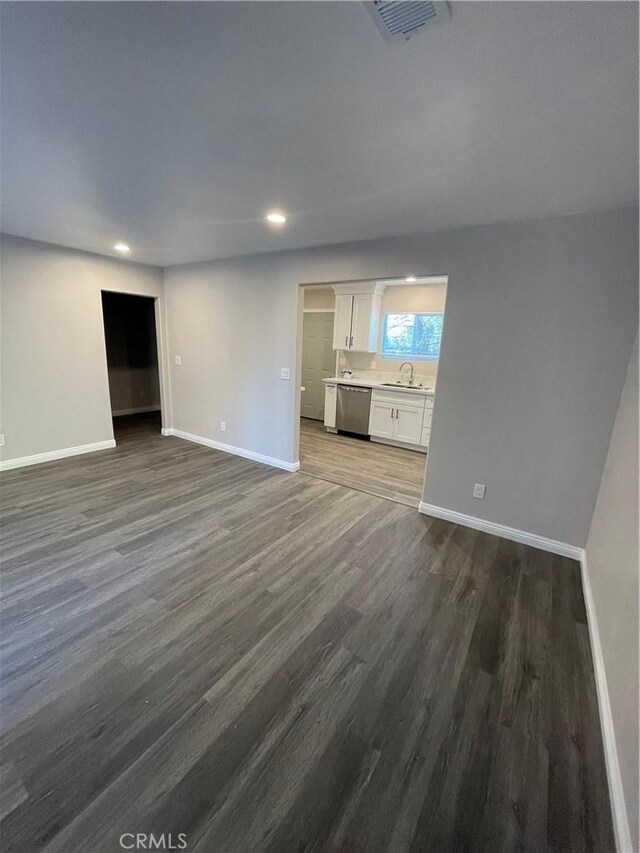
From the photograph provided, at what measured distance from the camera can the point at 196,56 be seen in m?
1.14

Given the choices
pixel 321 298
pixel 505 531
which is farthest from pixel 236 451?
pixel 321 298

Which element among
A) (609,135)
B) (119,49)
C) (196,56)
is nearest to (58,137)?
(119,49)

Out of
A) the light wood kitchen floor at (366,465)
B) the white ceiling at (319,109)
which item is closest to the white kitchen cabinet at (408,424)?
the light wood kitchen floor at (366,465)

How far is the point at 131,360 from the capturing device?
6629mm

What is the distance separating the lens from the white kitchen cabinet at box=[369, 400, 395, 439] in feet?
17.0

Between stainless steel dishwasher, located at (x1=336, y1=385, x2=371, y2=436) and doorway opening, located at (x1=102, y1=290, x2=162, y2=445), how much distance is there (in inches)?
124

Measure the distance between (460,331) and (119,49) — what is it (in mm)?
2545

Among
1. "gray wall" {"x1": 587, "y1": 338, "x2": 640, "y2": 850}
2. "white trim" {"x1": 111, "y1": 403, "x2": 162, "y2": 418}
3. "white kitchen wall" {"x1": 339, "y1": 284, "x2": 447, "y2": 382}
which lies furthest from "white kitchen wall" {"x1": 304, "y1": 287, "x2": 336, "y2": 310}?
"gray wall" {"x1": 587, "y1": 338, "x2": 640, "y2": 850}

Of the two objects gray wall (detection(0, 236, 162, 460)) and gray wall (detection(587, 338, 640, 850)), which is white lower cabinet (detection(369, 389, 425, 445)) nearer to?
gray wall (detection(587, 338, 640, 850))

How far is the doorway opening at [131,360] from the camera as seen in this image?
20.4 ft

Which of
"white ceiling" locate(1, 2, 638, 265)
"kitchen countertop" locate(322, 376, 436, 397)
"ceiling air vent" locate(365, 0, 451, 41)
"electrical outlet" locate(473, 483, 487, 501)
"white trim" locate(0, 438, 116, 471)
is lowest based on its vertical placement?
"white trim" locate(0, 438, 116, 471)

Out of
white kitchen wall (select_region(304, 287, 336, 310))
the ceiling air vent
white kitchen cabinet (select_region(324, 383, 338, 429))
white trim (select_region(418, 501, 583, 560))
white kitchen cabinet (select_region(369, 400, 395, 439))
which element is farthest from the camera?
white kitchen wall (select_region(304, 287, 336, 310))

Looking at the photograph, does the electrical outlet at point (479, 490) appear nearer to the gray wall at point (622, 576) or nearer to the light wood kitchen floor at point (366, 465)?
the light wood kitchen floor at point (366, 465)

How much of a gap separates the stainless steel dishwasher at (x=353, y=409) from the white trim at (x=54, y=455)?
346cm
